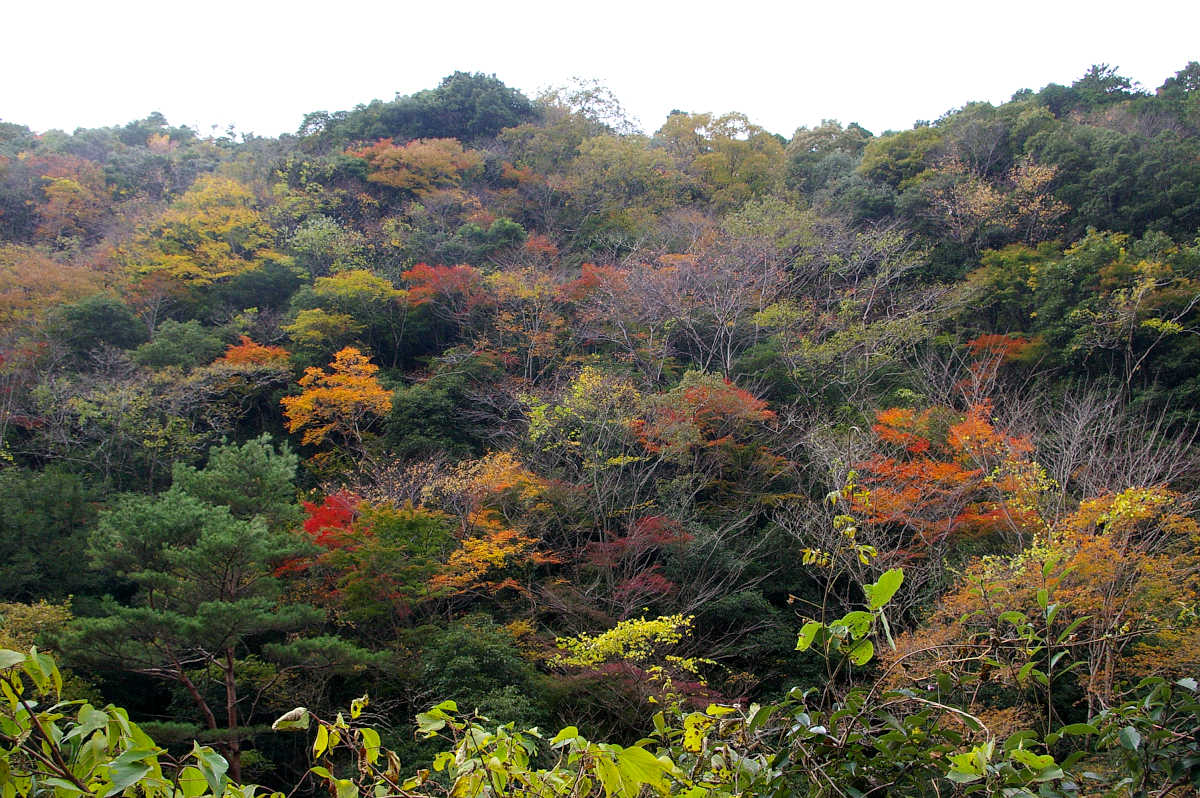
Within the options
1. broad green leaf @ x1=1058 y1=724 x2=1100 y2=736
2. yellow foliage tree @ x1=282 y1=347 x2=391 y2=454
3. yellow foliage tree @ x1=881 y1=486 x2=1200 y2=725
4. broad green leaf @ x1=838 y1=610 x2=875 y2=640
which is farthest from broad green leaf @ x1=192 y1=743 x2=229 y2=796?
yellow foliage tree @ x1=282 y1=347 x2=391 y2=454

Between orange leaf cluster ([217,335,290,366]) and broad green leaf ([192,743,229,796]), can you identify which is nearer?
broad green leaf ([192,743,229,796])

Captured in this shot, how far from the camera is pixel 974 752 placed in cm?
107

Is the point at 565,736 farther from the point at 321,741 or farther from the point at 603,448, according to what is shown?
the point at 603,448

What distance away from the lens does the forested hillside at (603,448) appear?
648 centimetres

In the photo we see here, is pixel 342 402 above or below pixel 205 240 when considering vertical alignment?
below

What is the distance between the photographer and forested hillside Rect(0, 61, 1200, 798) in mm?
6484

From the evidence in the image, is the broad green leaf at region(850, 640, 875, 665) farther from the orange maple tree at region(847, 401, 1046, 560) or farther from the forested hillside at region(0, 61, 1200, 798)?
the orange maple tree at region(847, 401, 1046, 560)

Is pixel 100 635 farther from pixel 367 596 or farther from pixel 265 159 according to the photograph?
pixel 265 159

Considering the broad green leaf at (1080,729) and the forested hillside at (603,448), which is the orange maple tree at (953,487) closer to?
the forested hillside at (603,448)

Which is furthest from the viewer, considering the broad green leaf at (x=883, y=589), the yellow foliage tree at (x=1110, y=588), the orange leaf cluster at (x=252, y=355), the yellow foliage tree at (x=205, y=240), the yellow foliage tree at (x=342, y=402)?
the yellow foliage tree at (x=205, y=240)

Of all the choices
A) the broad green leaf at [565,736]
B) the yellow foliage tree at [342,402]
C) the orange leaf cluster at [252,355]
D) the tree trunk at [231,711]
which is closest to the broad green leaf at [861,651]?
the broad green leaf at [565,736]

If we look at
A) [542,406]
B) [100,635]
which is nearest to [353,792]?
[100,635]

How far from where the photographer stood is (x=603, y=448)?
12.0 m

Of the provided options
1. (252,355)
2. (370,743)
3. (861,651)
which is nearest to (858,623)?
(861,651)
